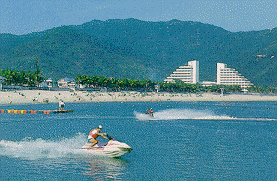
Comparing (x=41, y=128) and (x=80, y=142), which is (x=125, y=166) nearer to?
(x=80, y=142)

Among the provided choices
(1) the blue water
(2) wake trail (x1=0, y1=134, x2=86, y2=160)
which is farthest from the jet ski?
(2) wake trail (x1=0, y1=134, x2=86, y2=160)

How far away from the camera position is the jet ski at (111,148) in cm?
3444

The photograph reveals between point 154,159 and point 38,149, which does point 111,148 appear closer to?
point 154,159

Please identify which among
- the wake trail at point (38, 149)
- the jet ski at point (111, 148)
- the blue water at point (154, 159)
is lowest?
the blue water at point (154, 159)

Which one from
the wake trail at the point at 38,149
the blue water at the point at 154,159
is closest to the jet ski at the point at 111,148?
the blue water at the point at 154,159

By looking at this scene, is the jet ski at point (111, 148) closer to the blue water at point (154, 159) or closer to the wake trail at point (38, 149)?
the blue water at point (154, 159)

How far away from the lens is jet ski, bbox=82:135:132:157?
34438 millimetres

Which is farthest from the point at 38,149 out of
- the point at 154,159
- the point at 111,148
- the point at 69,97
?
the point at 69,97

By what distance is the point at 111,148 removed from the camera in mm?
34531

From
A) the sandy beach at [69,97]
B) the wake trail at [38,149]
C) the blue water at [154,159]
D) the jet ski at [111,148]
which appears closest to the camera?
the blue water at [154,159]

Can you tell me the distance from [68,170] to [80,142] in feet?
39.0

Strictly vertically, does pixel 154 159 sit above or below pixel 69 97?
below

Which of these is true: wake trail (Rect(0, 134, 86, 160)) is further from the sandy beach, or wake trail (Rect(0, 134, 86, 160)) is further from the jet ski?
the sandy beach

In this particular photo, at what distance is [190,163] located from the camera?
114 ft
